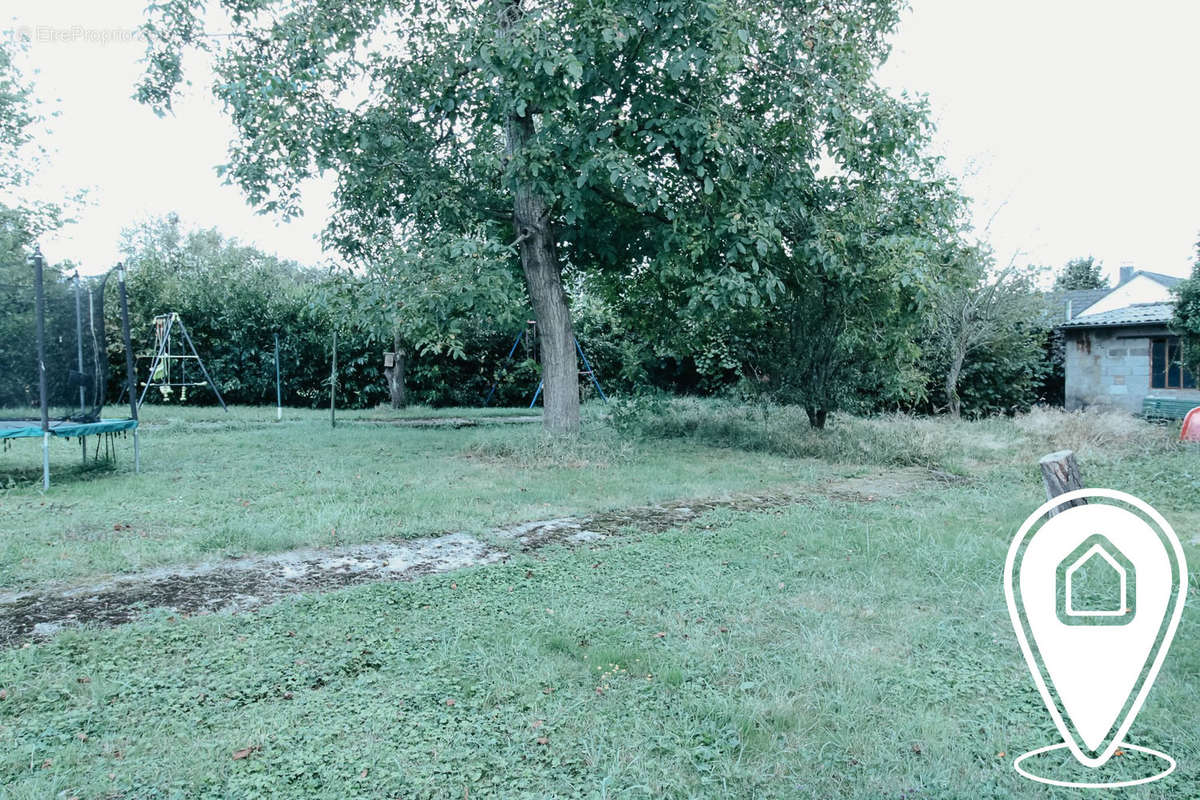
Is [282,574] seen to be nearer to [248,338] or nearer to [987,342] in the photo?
[248,338]

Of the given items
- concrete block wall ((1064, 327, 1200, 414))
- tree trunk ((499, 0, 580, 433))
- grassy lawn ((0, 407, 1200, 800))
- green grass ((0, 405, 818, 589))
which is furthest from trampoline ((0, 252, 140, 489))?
concrete block wall ((1064, 327, 1200, 414))

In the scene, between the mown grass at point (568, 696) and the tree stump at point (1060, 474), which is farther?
the tree stump at point (1060, 474)

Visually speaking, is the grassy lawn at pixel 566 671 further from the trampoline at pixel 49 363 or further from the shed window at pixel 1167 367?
the shed window at pixel 1167 367

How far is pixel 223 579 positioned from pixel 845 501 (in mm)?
4759

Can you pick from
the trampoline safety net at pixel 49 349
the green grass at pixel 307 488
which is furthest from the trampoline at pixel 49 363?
the green grass at pixel 307 488

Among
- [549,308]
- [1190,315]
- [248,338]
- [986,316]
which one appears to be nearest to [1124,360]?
[986,316]

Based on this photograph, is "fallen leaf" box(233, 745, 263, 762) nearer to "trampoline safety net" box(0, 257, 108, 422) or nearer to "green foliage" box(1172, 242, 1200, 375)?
"trampoline safety net" box(0, 257, 108, 422)

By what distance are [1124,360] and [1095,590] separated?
55.0ft

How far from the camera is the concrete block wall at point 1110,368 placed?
1748 cm

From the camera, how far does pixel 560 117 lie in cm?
847

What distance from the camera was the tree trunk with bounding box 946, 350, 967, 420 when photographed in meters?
15.7

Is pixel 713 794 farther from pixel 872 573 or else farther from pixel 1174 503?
pixel 1174 503

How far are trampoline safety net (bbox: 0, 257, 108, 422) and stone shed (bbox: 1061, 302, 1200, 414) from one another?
18.9 meters

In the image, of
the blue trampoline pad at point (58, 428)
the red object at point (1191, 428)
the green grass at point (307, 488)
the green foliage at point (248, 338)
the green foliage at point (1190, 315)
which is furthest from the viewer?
the green foliage at point (248, 338)
